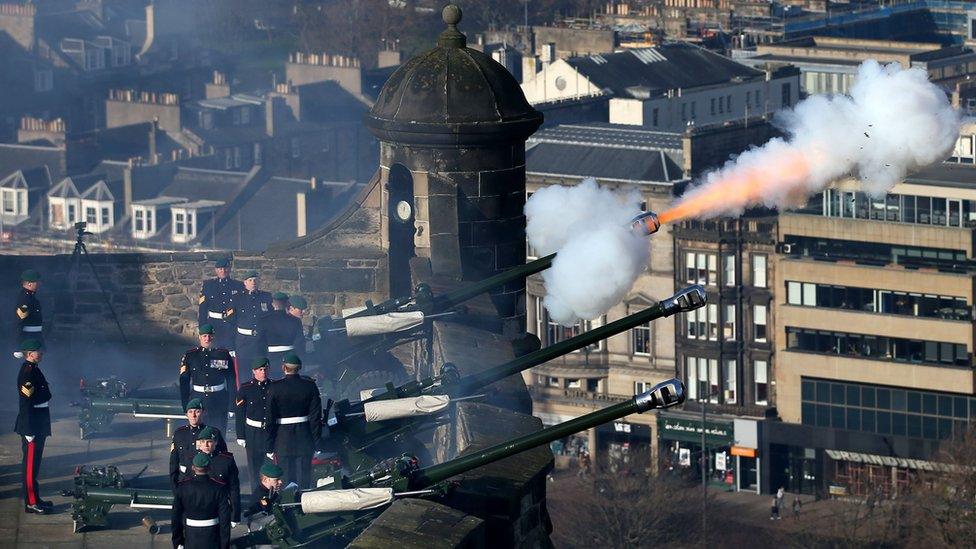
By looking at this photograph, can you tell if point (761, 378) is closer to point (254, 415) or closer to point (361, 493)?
point (254, 415)

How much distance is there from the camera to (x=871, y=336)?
96875 mm

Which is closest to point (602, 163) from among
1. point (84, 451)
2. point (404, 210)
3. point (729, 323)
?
point (729, 323)

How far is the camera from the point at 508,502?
861 inches

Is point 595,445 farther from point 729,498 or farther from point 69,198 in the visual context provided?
point 69,198

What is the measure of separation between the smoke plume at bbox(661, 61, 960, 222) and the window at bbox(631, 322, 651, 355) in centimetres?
7179

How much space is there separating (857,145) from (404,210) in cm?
518

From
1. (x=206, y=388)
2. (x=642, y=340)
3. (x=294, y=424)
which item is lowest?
(x=642, y=340)

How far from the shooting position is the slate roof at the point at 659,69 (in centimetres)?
13125

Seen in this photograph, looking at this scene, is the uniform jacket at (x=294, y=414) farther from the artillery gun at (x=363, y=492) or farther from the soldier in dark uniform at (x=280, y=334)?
the soldier in dark uniform at (x=280, y=334)

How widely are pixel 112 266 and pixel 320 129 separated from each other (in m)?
109

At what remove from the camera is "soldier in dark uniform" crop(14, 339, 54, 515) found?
82.6 ft

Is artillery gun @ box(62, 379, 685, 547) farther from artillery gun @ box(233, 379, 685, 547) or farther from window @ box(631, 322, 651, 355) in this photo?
window @ box(631, 322, 651, 355)

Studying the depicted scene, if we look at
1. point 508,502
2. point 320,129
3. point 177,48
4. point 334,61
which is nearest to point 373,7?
point 177,48

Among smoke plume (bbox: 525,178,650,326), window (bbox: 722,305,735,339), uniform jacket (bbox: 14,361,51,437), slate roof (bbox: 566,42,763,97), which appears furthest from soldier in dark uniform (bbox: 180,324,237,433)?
slate roof (bbox: 566,42,763,97)
